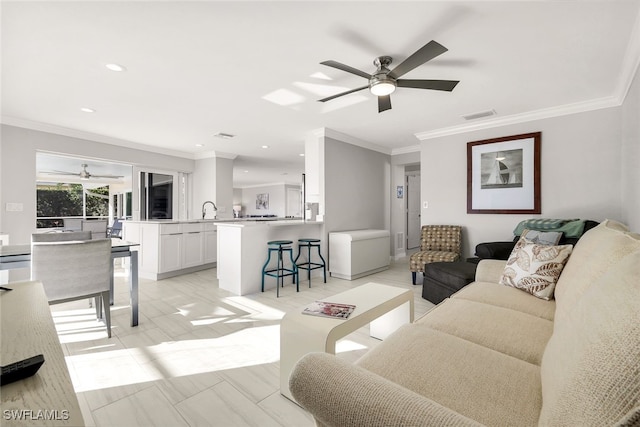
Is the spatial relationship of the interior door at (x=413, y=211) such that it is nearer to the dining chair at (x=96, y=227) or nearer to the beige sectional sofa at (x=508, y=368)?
the beige sectional sofa at (x=508, y=368)

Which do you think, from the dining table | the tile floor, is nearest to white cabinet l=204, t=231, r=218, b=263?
the tile floor

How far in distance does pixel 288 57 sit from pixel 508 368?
8.28 feet

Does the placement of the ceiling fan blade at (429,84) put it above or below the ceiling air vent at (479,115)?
below

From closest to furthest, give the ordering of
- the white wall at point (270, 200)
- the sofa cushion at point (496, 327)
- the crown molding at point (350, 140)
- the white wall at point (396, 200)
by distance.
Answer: the sofa cushion at point (496, 327)
the crown molding at point (350, 140)
the white wall at point (396, 200)
the white wall at point (270, 200)

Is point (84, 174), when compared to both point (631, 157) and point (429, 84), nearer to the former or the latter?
point (429, 84)

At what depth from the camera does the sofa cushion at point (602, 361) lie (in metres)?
0.47

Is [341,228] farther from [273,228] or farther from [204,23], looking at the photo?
[204,23]

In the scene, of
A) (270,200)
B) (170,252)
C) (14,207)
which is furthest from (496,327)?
(270,200)

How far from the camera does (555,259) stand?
195 cm

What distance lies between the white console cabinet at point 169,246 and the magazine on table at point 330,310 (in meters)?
3.53

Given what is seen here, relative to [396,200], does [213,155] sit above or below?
above

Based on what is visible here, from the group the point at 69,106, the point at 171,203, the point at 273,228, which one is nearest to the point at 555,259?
the point at 273,228

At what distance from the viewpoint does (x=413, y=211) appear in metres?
7.32

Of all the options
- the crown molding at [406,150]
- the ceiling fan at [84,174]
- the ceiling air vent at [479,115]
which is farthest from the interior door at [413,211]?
the ceiling fan at [84,174]
